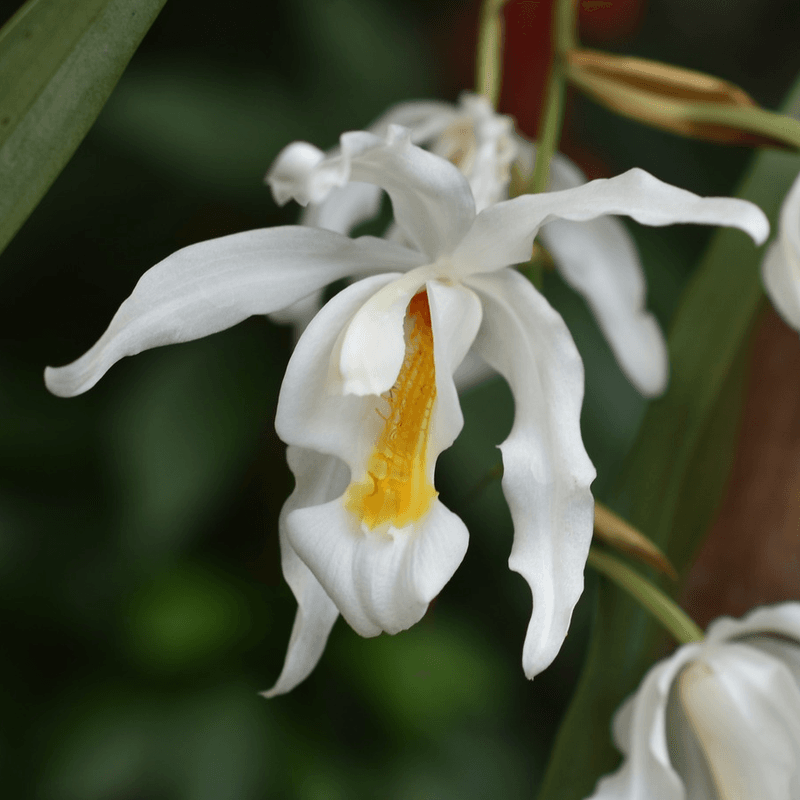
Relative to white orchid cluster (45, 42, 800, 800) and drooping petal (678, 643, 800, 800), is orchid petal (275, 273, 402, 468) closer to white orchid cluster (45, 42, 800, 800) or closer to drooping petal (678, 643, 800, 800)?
white orchid cluster (45, 42, 800, 800)

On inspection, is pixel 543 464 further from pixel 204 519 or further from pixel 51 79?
pixel 204 519

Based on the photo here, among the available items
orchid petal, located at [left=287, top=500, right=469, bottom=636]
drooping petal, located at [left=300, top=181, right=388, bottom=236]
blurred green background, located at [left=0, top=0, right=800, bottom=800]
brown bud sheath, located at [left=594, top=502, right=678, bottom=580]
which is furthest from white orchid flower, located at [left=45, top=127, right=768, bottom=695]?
blurred green background, located at [left=0, top=0, right=800, bottom=800]

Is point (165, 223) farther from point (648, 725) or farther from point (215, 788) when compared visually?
point (648, 725)

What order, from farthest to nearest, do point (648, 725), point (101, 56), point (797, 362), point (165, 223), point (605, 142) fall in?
point (605, 142) < point (165, 223) < point (797, 362) < point (648, 725) < point (101, 56)

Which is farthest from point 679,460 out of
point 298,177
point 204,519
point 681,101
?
point 204,519

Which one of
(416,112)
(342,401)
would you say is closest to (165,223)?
(416,112)

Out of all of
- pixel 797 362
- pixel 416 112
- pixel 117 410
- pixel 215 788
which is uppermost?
pixel 416 112

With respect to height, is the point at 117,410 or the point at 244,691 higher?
the point at 117,410

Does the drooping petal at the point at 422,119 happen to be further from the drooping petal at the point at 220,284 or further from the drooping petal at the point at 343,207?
the drooping petal at the point at 220,284
